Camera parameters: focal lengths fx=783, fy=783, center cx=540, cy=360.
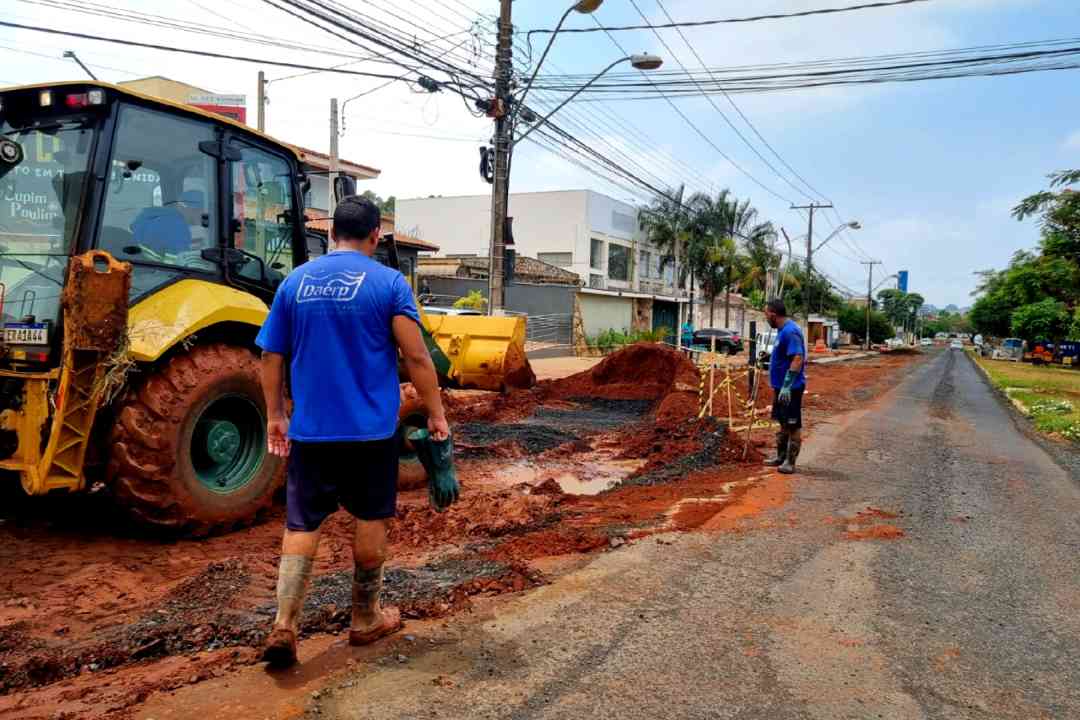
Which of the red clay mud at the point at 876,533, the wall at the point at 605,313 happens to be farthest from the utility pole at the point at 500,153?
the wall at the point at 605,313

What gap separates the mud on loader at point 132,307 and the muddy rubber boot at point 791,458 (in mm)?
5205

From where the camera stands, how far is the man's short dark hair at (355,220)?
11.0 ft

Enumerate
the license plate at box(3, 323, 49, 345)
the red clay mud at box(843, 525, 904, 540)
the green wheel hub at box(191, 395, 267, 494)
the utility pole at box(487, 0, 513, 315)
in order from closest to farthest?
the license plate at box(3, 323, 49, 345), the green wheel hub at box(191, 395, 267, 494), the red clay mud at box(843, 525, 904, 540), the utility pole at box(487, 0, 513, 315)

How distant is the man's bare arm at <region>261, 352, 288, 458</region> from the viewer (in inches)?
129

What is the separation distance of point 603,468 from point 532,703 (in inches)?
239

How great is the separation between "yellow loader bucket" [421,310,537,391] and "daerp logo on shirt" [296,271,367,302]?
7.74 metres

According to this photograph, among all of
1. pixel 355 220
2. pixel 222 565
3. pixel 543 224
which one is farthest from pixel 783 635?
pixel 543 224

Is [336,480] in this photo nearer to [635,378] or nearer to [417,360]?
[417,360]

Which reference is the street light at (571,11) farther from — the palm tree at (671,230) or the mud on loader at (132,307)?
the palm tree at (671,230)

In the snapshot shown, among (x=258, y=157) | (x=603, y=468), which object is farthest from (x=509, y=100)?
(x=258, y=157)

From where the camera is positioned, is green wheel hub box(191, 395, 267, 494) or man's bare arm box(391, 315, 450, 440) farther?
green wheel hub box(191, 395, 267, 494)

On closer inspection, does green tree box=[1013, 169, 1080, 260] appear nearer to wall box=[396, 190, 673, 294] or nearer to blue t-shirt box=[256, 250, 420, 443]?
wall box=[396, 190, 673, 294]

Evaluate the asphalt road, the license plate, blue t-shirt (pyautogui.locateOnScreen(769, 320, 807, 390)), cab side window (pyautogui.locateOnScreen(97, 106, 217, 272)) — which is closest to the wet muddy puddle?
blue t-shirt (pyautogui.locateOnScreen(769, 320, 807, 390))

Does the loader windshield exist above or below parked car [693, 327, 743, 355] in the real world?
above
